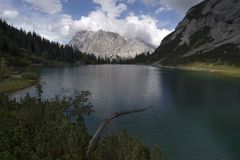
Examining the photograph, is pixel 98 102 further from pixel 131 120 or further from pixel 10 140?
pixel 10 140

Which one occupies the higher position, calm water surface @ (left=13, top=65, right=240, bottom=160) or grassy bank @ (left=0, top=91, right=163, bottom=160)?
grassy bank @ (left=0, top=91, right=163, bottom=160)

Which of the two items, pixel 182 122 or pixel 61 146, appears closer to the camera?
pixel 61 146

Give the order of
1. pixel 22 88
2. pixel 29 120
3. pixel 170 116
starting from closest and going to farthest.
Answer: pixel 29 120 → pixel 170 116 → pixel 22 88

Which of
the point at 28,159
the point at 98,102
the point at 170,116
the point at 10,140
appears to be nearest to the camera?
the point at 28,159

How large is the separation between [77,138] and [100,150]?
1.94m

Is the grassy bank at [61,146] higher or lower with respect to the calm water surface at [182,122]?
higher

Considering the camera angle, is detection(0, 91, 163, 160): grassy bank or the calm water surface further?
the calm water surface

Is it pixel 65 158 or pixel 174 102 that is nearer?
pixel 65 158

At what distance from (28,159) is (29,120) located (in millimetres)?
9349

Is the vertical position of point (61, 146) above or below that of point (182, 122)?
above

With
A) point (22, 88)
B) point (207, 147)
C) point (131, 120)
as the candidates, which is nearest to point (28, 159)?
point (207, 147)

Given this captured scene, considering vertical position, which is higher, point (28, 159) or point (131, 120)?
point (28, 159)

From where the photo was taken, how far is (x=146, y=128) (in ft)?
158

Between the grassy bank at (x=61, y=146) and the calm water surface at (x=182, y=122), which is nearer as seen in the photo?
the grassy bank at (x=61, y=146)
